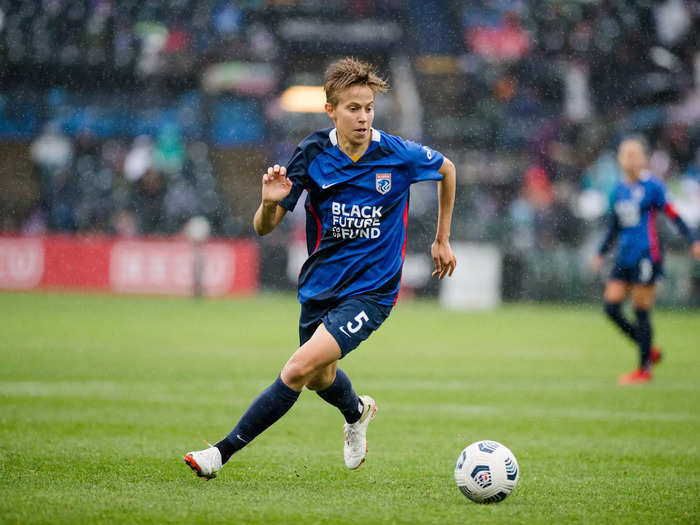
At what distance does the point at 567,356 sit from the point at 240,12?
740 inches

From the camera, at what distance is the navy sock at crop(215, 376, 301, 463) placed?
5512 millimetres

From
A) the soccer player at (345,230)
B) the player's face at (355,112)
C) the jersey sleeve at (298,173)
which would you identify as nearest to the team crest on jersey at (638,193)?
the soccer player at (345,230)

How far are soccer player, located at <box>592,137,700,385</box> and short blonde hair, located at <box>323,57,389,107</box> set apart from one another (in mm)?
5985

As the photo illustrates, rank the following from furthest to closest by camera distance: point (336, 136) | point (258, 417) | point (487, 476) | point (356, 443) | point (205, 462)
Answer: point (356, 443)
point (336, 136)
point (258, 417)
point (205, 462)
point (487, 476)

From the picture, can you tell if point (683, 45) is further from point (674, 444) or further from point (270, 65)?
point (674, 444)

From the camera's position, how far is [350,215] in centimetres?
577

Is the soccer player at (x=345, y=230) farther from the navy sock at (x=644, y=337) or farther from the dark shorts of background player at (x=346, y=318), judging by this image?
the navy sock at (x=644, y=337)

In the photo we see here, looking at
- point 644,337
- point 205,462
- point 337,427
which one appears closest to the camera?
point 205,462

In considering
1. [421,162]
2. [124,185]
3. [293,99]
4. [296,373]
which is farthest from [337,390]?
[293,99]

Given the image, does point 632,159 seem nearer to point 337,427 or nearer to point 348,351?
point 337,427

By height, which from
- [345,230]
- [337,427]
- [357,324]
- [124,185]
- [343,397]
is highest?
[124,185]

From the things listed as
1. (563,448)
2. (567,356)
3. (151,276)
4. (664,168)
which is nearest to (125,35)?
(151,276)

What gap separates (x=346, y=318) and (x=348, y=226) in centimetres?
53

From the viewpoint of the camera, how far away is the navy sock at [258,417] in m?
5.51
